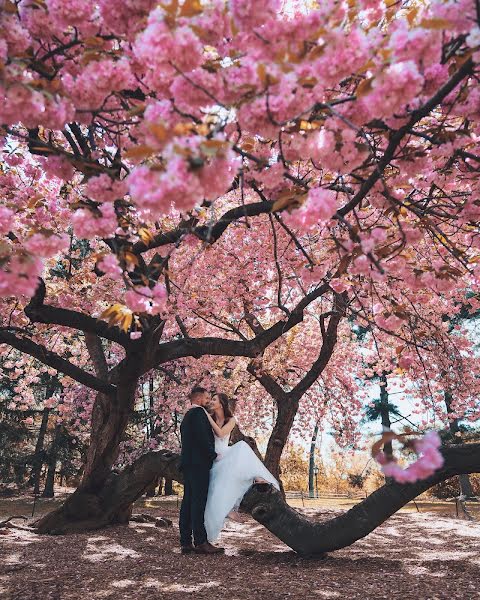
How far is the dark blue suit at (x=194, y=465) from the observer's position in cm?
471

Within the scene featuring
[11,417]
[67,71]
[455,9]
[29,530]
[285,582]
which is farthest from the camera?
[11,417]

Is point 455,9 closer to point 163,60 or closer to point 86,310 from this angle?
point 163,60

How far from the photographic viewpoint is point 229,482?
15.5 feet

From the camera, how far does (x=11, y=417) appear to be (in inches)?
619

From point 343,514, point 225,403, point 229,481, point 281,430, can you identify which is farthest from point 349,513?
point 281,430

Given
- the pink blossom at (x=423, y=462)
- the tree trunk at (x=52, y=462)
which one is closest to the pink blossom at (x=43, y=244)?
the pink blossom at (x=423, y=462)

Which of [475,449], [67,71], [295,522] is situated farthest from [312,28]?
[295,522]

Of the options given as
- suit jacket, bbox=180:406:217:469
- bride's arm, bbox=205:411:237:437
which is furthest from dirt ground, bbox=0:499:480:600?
bride's arm, bbox=205:411:237:437

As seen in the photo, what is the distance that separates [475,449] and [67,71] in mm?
3576

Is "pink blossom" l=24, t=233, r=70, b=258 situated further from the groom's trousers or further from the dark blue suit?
the groom's trousers

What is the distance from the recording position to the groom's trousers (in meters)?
4.64

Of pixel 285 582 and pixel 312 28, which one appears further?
pixel 285 582

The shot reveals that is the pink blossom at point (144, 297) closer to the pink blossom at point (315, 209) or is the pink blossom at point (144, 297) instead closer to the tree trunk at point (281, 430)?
the pink blossom at point (315, 209)

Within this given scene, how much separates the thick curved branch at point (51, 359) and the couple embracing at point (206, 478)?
5.94ft
